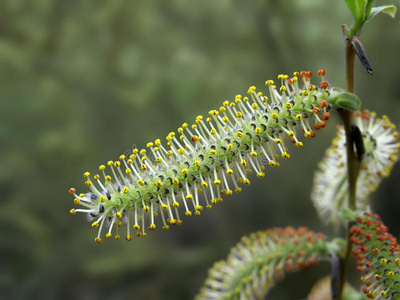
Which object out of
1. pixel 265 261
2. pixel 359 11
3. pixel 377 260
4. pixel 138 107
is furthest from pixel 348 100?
pixel 138 107


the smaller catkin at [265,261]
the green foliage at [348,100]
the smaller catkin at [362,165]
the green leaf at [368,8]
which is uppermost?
the green leaf at [368,8]

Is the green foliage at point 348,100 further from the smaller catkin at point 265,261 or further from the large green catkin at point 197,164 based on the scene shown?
the smaller catkin at point 265,261

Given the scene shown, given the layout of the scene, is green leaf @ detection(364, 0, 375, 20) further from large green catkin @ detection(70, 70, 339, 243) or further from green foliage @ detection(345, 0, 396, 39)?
large green catkin @ detection(70, 70, 339, 243)

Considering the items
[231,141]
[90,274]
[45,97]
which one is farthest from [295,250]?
[45,97]

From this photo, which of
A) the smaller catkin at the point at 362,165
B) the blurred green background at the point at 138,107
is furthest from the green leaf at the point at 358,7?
the blurred green background at the point at 138,107

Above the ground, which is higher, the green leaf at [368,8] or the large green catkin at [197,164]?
the green leaf at [368,8]

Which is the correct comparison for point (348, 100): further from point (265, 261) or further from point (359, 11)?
point (265, 261)

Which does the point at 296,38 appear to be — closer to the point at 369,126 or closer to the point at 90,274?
the point at 369,126
